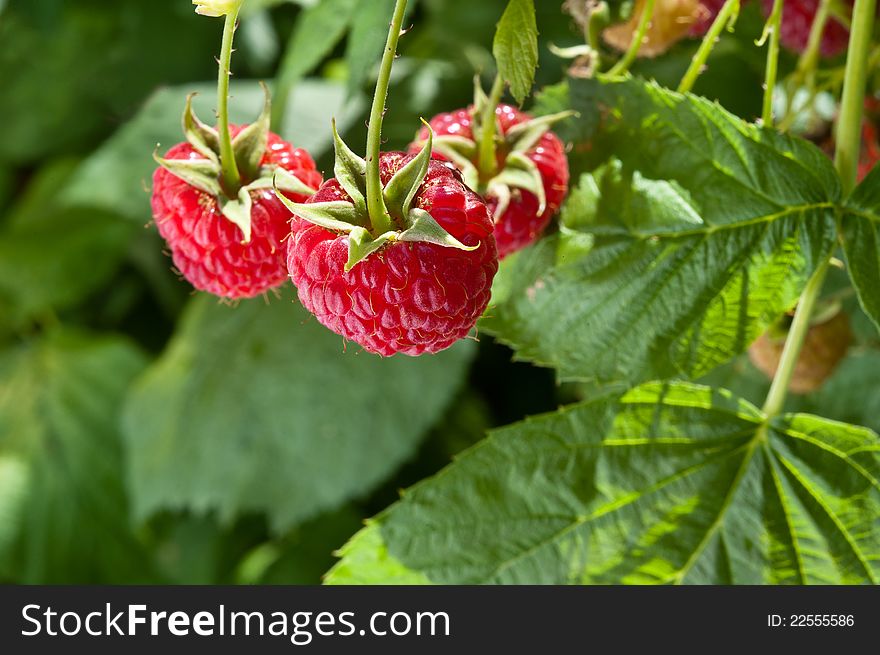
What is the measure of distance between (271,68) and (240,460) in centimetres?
60

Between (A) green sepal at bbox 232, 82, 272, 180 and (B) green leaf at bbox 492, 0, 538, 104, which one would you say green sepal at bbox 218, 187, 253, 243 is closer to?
(A) green sepal at bbox 232, 82, 272, 180

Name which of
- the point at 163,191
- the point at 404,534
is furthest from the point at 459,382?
the point at 163,191

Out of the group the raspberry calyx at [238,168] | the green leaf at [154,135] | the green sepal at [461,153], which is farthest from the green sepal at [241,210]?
the green leaf at [154,135]

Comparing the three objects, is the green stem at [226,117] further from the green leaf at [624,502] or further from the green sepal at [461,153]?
the green leaf at [624,502]

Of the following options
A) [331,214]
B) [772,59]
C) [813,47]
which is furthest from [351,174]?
[813,47]

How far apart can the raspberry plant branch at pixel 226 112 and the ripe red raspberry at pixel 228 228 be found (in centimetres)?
1

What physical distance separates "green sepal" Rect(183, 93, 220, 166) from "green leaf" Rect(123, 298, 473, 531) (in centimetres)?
66

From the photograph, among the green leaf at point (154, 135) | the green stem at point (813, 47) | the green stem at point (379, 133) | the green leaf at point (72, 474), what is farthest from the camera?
the green leaf at point (72, 474)

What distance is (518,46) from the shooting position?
487 mm

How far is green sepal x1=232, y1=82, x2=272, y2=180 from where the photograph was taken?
1.79ft

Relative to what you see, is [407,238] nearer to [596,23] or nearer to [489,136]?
[489,136]

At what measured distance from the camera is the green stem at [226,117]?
45 cm

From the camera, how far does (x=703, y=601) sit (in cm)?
66

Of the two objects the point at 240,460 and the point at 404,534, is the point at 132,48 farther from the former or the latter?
the point at 404,534
